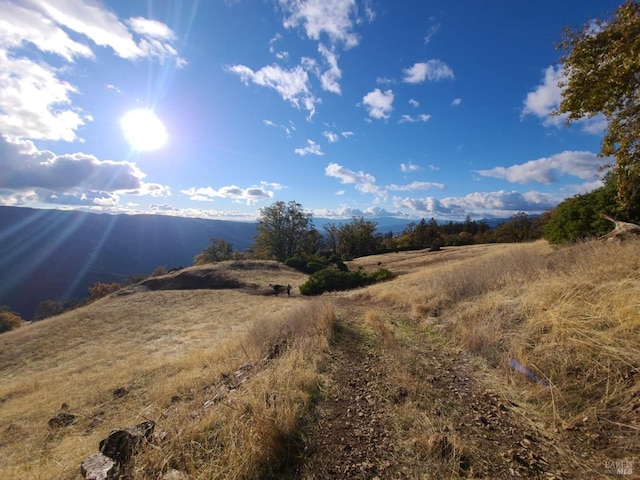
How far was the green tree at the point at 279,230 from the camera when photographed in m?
52.3

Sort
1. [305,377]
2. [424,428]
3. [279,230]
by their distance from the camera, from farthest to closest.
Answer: [279,230] → [305,377] → [424,428]

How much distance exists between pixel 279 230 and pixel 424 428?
165 ft

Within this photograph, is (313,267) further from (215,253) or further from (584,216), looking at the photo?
(215,253)

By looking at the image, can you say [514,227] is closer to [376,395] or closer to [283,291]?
[283,291]

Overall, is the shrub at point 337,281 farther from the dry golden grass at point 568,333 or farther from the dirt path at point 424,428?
the dirt path at point 424,428

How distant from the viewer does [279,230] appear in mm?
52594

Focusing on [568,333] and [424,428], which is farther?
[568,333]

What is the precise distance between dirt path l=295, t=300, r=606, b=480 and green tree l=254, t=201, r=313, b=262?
48015mm

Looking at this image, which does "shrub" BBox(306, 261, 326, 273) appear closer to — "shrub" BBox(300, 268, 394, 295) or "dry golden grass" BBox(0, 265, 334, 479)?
"shrub" BBox(300, 268, 394, 295)

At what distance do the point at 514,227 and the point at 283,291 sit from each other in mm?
53471

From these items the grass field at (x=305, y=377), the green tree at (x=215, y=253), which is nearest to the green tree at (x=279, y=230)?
the green tree at (x=215, y=253)

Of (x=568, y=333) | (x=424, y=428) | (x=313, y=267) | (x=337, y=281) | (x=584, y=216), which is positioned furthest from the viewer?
(x=313, y=267)

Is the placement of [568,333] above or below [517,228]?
below

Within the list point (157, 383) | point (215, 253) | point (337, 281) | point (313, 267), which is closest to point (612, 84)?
point (157, 383)
